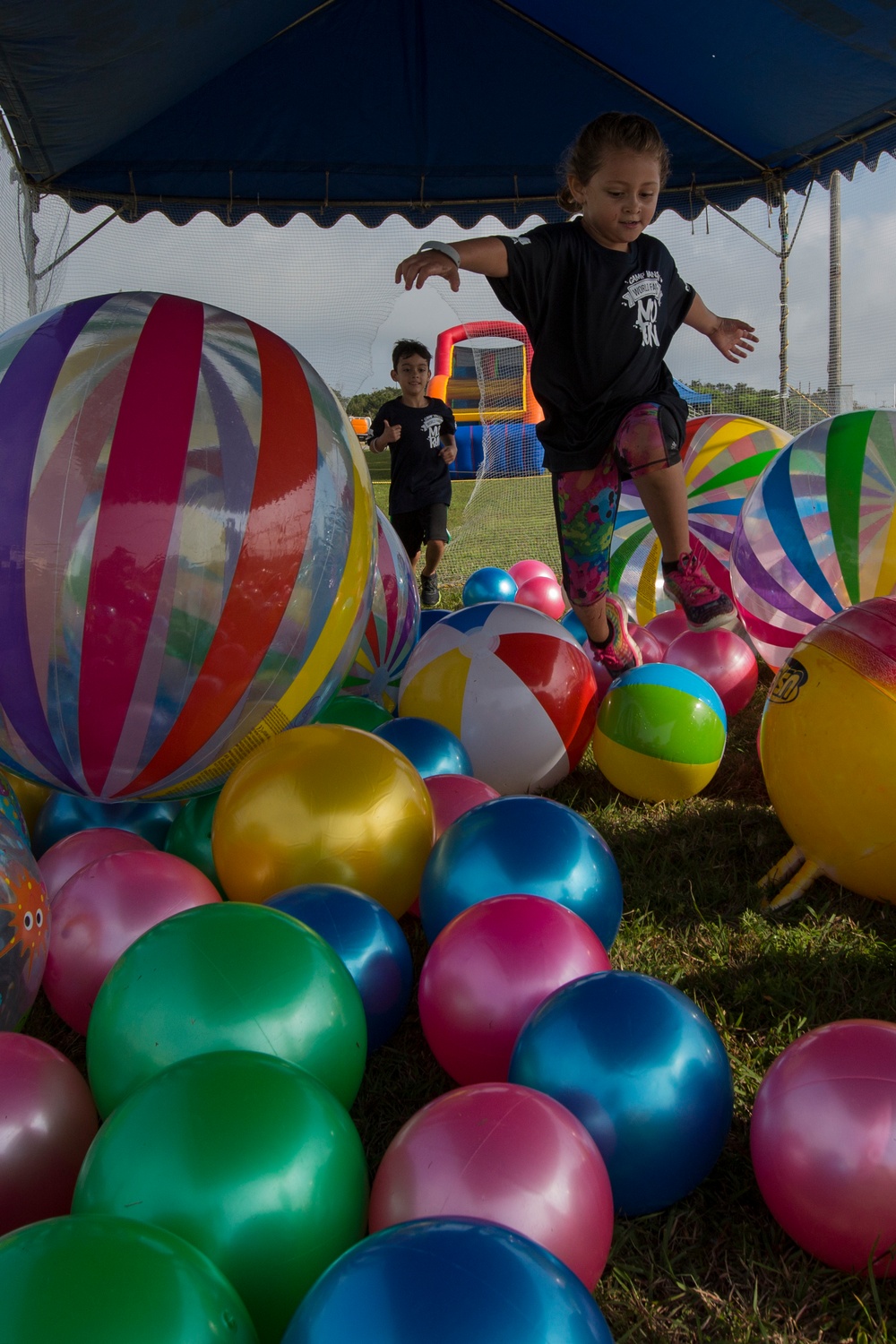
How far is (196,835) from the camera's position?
2.32m

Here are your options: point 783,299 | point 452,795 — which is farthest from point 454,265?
point 783,299

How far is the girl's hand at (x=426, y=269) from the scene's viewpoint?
278 centimetres

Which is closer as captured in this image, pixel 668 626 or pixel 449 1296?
pixel 449 1296

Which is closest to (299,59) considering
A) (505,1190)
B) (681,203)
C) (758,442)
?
(681,203)

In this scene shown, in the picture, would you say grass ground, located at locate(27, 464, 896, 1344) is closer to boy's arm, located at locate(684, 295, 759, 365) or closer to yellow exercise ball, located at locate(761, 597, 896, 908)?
yellow exercise ball, located at locate(761, 597, 896, 908)

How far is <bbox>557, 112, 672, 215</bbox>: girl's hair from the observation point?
10.4 ft

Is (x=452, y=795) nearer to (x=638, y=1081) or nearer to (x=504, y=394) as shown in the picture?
(x=638, y=1081)

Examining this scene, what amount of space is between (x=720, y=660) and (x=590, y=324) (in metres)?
1.22

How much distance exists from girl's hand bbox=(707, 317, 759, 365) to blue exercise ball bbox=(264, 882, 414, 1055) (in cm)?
275

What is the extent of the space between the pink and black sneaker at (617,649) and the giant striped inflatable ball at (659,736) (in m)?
0.72

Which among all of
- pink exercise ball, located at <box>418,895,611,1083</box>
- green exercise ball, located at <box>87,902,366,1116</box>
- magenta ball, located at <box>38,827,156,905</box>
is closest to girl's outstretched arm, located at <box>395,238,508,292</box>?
magenta ball, located at <box>38,827,156,905</box>

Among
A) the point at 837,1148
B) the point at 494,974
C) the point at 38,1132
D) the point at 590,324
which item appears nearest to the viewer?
the point at 837,1148

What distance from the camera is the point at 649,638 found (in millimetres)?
3838

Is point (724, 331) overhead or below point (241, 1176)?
overhead
